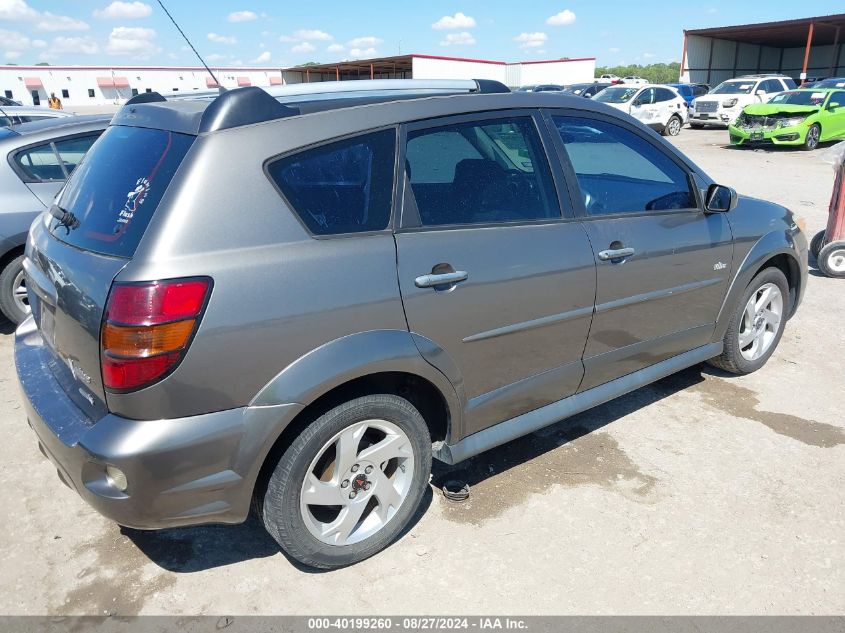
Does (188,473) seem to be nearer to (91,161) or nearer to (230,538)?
(230,538)

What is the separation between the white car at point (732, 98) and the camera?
22.4 metres

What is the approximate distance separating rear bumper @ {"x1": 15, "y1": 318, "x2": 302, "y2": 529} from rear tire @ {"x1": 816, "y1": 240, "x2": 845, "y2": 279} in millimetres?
6433

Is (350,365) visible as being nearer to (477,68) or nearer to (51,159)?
(51,159)

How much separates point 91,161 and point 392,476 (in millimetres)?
1853

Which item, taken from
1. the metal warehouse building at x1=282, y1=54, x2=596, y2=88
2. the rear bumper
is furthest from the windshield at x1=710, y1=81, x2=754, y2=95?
the rear bumper

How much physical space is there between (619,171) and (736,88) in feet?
75.8

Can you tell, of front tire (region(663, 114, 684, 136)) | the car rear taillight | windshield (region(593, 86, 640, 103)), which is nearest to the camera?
the car rear taillight

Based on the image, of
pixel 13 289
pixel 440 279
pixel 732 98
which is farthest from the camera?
pixel 732 98

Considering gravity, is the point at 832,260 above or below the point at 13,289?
below

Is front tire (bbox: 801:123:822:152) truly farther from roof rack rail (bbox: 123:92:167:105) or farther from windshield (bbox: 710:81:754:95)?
roof rack rail (bbox: 123:92:167:105)

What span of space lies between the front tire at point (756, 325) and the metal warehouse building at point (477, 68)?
3611 cm

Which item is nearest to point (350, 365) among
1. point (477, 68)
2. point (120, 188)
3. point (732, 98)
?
point (120, 188)

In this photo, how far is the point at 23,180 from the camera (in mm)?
5180

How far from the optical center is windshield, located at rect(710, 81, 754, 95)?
22.6 meters
